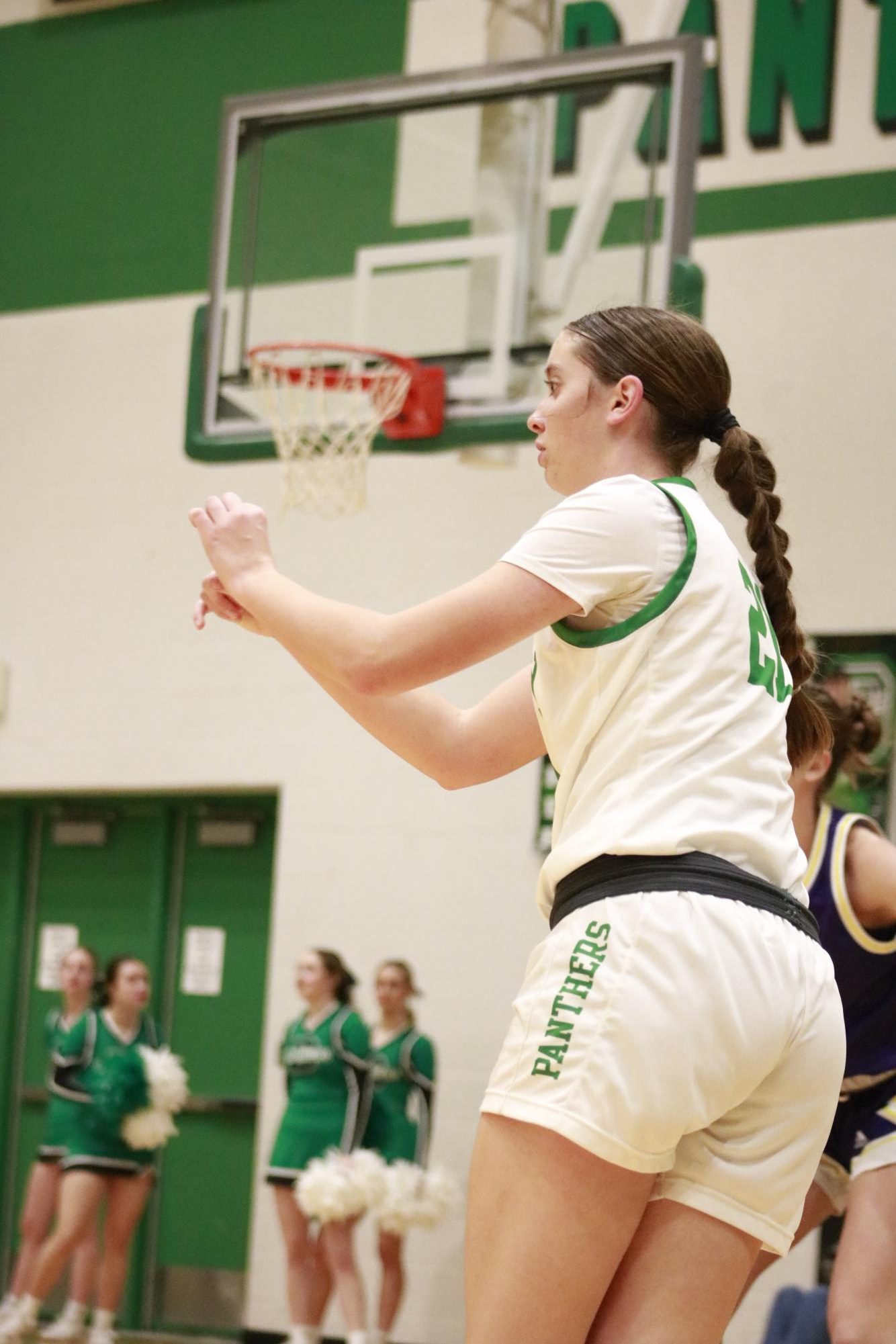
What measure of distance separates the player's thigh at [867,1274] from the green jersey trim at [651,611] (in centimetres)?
194

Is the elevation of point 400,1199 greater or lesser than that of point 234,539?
lesser

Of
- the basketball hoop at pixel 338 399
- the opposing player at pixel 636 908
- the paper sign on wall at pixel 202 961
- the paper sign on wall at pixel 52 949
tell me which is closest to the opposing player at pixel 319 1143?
the paper sign on wall at pixel 202 961

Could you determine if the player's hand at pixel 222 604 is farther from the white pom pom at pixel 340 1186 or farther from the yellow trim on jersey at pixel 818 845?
the white pom pom at pixel 340 1186

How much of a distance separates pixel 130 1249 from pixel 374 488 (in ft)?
15.2

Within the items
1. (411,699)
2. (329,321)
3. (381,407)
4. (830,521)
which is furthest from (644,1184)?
(830,521)

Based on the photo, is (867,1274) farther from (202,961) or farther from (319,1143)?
(202,961)

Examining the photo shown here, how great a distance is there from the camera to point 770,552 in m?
2.16

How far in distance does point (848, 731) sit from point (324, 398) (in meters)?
3.18

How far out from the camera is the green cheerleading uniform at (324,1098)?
26.7ft

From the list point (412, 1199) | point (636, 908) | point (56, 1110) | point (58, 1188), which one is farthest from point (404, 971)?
point (636, 908)

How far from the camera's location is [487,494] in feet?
29.7

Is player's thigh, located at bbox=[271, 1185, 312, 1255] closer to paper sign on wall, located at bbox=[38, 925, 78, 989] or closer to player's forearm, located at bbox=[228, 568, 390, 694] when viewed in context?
paper sign on wall, located at bbox=[38, 925, 78, 989]

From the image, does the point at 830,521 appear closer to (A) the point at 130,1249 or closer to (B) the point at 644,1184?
(A) the point at 130,1249

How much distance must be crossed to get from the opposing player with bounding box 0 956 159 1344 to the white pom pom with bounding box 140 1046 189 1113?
0.42ft
